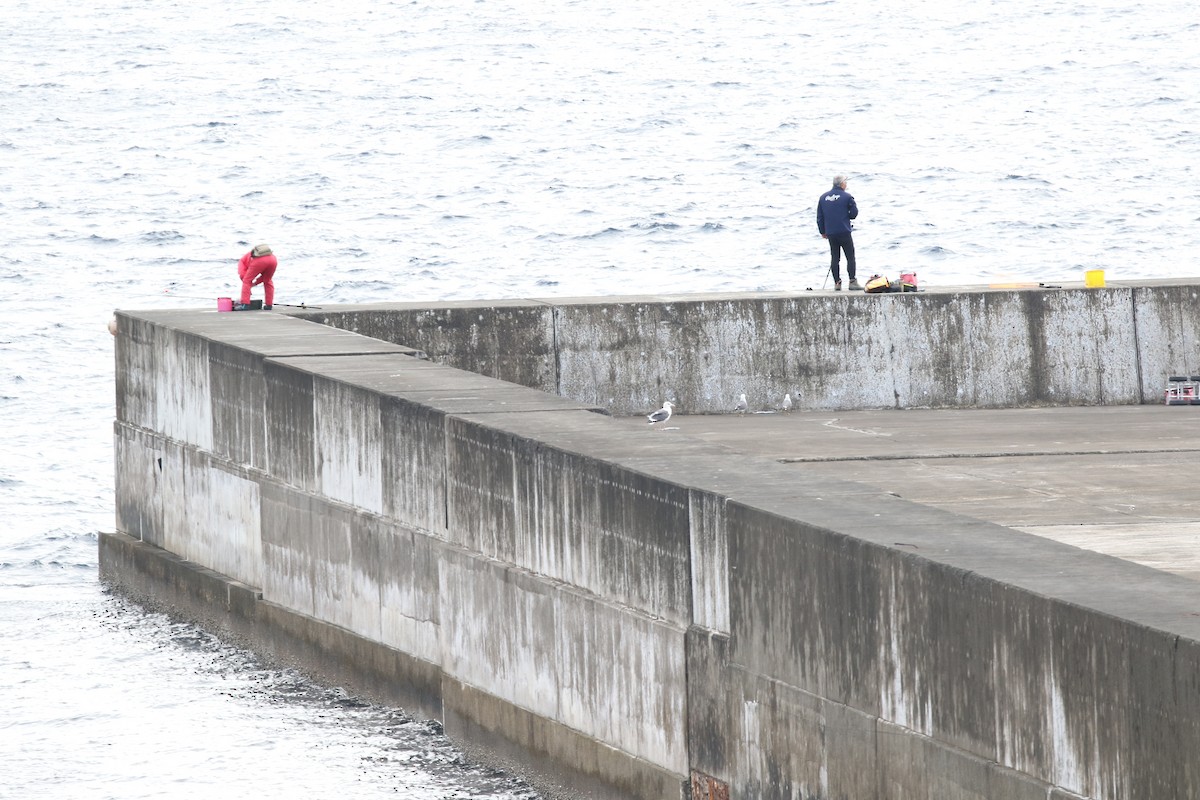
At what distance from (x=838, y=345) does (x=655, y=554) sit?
8185 millimetres

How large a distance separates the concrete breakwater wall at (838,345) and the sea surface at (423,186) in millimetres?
3598

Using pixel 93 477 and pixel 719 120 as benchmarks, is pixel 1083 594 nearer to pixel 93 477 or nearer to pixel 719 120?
pixel 93 477

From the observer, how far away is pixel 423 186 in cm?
5841

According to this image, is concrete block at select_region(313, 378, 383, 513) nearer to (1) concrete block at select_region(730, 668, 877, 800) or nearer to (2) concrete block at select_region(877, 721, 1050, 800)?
(1) concrete block at select_region(730, 668, 877, 800)

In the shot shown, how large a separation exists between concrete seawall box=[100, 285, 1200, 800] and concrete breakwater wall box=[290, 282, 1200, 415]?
0.02m

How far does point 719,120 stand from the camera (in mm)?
68375

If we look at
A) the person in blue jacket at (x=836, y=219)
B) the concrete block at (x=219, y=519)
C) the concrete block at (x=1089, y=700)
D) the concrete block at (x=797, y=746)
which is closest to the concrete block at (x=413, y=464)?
the concrete block at (x=219, y=519)

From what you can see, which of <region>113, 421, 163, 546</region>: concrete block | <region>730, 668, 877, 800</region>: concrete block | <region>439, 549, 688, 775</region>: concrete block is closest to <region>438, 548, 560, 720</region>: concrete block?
<region>439, 549, 688, 775</region>: concrete block

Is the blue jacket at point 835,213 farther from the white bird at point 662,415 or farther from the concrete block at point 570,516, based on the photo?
the concrete block at point 570,516

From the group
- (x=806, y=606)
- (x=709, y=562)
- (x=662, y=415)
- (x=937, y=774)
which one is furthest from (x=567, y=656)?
(x=662, y=415)

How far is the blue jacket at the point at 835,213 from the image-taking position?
72.2 feet

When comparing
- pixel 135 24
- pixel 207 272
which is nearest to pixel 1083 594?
pixel 207 272

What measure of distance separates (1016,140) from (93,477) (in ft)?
135

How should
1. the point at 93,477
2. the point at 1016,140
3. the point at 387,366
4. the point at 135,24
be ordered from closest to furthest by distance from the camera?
the point at 387,366
the point at 93,477
the point at 1016,140
the point at 135,24
